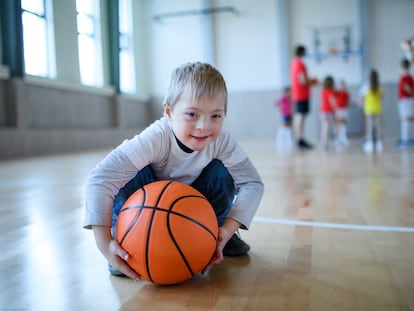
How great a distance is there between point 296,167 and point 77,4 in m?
4.52

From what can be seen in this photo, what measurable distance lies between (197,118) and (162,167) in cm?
26

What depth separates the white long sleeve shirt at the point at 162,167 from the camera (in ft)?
3.87

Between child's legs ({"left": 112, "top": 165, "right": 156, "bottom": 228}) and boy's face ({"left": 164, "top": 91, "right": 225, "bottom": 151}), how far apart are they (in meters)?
0.21

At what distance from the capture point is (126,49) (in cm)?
1020

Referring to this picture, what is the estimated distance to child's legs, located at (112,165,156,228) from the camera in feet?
4.35

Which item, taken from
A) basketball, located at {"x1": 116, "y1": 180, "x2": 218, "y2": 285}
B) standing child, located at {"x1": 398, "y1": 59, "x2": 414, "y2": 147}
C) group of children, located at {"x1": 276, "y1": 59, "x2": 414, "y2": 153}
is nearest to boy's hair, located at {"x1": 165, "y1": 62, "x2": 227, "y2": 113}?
basketball, located at {"x1": 116, "y1": 180, "x2": 218, "y2": 285}

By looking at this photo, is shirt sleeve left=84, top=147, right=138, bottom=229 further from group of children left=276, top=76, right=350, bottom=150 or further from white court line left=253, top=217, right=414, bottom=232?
group of children left=276, top=76, right=350, bottom=150

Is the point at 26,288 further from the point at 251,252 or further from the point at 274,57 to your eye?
the point at 274,57

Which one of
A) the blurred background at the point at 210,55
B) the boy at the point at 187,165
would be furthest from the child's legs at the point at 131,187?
the blurred background at the point at 210,55

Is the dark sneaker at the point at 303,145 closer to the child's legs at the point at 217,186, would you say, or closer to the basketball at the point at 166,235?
the child's legs at the point at 217,186

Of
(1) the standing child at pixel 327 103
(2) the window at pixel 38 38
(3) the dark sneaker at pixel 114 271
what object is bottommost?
(3) the dark sneaker at pixel 114 271

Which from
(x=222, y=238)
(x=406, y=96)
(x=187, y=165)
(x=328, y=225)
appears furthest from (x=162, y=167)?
(x=406, y=96)

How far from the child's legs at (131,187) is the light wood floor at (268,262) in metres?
0.18

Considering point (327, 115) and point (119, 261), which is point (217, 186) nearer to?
point (119, 261)
